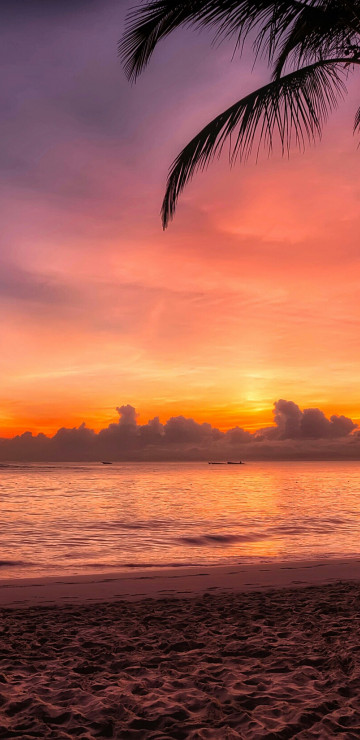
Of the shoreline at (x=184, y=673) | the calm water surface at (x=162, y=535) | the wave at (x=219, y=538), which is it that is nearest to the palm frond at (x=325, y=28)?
the shoreline at (x=184, y=673)

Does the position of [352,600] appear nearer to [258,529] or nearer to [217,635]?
[217,635]

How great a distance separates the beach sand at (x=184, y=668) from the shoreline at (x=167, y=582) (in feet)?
2.43

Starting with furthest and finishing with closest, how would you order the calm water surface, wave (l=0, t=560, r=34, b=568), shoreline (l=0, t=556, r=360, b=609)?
the calm water surface, wave (l=0, t=560, r=34, b=568), shoreline (l=0, t=556, r=360, b=609)

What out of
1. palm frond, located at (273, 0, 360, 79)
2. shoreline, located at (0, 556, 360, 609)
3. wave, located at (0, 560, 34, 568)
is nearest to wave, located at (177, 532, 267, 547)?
shoreline, located at (0, 556, 360, 609)

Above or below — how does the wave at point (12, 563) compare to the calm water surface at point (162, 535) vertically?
above

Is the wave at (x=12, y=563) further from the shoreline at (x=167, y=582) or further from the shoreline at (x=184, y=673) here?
the shoreline at (x=184, y=673)

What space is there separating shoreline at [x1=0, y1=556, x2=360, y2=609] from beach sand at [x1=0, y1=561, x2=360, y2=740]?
2.43ft

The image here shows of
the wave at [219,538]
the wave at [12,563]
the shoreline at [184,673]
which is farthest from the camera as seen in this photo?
the wave at [219,538]

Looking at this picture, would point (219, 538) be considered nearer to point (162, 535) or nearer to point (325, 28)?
point (162, 535)

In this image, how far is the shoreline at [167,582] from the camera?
9.61 meters

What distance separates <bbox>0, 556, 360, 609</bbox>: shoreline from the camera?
9.61 metres

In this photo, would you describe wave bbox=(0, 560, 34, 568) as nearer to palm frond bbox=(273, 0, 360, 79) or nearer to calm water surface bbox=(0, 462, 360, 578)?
calm water surface bbox=(0, 462, 360, 578)

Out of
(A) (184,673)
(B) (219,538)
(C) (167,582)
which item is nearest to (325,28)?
(A) (184,673)

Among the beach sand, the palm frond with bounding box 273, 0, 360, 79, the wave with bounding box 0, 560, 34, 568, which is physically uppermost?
the palm frond with bounding box 273, 0, 360, 79
